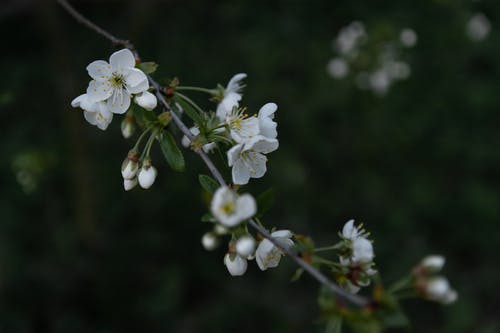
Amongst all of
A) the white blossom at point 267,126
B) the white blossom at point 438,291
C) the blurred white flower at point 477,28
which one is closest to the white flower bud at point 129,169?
the white blossom at point 267,126

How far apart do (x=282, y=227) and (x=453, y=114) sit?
8.13 ft

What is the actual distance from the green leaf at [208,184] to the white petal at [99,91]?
1.80 ft

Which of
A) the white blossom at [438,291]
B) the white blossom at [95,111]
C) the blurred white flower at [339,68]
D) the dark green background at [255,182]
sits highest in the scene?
the white blossom at [438,291]

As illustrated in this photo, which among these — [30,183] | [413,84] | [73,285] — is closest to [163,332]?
[73,285]

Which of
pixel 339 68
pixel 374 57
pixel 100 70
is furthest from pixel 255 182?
pixel 100 70

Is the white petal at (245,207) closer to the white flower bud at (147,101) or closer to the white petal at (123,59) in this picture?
the white flower bud at (147,101)

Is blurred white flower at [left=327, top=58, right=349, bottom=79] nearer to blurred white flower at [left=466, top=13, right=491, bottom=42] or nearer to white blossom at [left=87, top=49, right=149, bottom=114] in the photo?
blurred white flower at [left=466, top=13, right=491, bottom=42]

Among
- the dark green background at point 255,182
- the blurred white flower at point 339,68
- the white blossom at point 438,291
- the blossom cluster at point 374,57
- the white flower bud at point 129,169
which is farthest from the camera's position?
the blurred white flower at point 339,68

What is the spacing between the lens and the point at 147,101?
5.92 feet

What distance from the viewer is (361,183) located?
5.31 meters

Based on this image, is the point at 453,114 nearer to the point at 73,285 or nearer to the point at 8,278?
the point at 73,285

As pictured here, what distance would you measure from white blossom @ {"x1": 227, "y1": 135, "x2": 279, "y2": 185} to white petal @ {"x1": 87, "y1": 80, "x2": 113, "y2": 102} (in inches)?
22.3

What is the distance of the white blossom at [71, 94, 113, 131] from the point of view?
1966mm

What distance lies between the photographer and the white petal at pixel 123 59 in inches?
76.3
